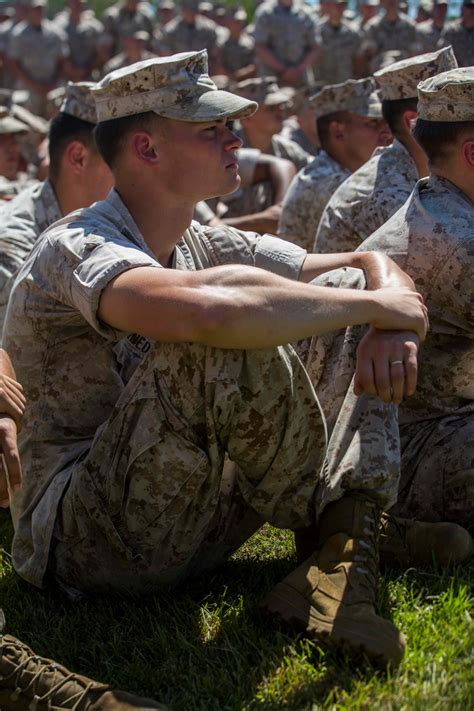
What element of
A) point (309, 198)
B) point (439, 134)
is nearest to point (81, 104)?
point (309, 198)

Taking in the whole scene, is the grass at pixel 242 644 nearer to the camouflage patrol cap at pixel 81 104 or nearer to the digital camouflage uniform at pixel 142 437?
the digital camouflage uniform at pixel 142 437

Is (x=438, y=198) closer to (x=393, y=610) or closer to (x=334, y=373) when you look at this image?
(x=334, y=373)

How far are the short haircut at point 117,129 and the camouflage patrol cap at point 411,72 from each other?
228 cm

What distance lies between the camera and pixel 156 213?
335cm

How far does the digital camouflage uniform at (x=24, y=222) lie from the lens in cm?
498

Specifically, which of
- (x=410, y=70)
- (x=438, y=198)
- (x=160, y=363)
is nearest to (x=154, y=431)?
(x=160, y=363)

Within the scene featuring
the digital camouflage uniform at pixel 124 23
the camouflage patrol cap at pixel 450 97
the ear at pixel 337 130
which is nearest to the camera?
the camouflage patrol cap at pixel 450 97

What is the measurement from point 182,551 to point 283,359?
2.24 ft

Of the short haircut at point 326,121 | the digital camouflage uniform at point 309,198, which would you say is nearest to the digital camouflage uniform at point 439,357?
the digital camouflage uniform at point 309,198

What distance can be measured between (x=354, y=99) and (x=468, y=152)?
2967 mm

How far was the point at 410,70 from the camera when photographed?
17.3 ft

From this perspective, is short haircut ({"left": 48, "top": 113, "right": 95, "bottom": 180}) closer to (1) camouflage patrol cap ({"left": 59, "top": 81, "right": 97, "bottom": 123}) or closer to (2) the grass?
(1) camouflage patrol cap ({"left": 59, "top": 81, "right": 97, "bottom": 123})

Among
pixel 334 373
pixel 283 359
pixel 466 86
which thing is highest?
pixel 466 86

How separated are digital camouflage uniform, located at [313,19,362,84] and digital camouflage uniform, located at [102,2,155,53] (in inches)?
139
